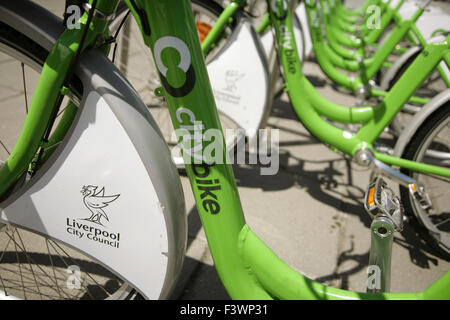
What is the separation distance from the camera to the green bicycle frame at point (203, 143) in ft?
2.49

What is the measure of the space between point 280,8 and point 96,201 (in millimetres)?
1255

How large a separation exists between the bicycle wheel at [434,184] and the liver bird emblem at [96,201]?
125 cm

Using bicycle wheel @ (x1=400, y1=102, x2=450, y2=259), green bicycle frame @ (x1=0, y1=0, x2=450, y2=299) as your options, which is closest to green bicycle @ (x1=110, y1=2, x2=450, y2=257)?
bicycle wheel @ (x1=400, y1=102, x2=450, y2=259)

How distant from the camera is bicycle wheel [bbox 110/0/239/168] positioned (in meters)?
1.91

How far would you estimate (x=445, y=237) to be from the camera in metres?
1.64

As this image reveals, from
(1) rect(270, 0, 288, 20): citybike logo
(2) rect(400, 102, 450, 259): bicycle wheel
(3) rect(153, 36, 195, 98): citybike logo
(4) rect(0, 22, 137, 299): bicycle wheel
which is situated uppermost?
(1) rect(270, 0, 288, 20): citybike logo

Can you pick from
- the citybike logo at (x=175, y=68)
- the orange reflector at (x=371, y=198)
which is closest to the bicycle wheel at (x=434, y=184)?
the orange reflector at (x=371, y=198)

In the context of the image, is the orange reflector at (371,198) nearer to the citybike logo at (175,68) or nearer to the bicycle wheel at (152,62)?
the citybike logo at (175,68)

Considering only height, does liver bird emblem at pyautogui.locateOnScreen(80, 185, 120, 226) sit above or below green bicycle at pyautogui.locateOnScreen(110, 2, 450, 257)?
below

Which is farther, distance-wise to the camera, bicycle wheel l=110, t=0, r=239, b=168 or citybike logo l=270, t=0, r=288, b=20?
bicycle wheel l=110, t=0, r=239, b=168

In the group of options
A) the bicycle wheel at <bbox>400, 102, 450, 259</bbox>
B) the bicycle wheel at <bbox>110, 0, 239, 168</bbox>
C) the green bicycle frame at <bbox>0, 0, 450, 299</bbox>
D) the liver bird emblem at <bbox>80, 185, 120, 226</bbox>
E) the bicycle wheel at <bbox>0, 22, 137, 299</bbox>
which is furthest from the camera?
the bicycle wheel at <bbox>110, 0, 239, 168</bbox>

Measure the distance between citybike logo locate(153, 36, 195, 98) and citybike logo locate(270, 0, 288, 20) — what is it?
3.58 feet

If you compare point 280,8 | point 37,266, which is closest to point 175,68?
point 37,266

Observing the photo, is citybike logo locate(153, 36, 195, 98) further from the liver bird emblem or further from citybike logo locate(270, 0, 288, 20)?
citybike logo locate(270, 0, 288, 20)
